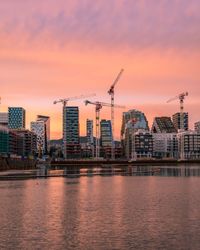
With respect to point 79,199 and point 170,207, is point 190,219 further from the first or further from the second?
point 79,199

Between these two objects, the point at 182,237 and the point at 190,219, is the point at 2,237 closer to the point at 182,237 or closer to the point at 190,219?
the point at 182,237

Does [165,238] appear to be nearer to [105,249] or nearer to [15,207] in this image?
[105,249]

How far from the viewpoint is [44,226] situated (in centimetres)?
4003

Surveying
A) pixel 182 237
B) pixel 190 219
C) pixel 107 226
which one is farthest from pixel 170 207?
pixel 182 237

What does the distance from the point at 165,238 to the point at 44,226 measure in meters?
10.8

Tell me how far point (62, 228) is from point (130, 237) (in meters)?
6.57

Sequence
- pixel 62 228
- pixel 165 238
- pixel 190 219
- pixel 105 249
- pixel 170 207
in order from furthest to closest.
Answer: pixel 170 207 < pixel 190 219 < pixel 62 228 < pixel 165 238 < pixel 105 249

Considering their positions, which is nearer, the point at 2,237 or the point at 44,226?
the point at 2,237

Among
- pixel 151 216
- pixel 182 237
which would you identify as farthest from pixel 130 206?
pixel 182 237

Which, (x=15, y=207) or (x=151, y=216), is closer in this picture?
(x=151, y=216)

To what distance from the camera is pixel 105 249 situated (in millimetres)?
30875

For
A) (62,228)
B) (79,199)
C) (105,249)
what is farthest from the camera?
(79,199)

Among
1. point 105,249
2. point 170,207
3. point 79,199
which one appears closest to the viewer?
point 105,249

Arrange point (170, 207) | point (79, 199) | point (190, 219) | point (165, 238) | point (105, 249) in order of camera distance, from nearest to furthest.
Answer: point (105, 249), point (165, 238), point (190, 219), point (170, 207), point (79, 199)
